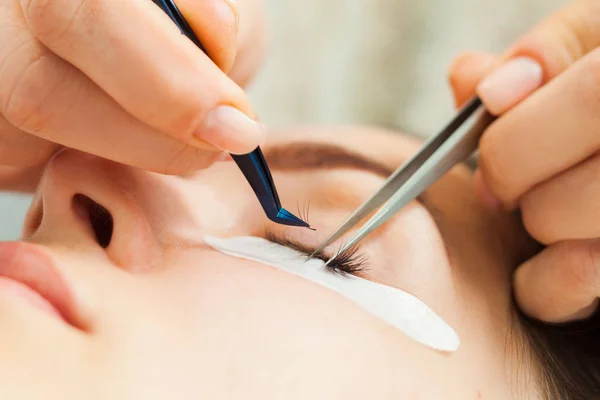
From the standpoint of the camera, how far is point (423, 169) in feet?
2.08

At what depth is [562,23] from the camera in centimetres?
69

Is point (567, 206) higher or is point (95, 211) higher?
point (567, 206)

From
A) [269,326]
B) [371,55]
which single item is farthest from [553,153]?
[371,55]

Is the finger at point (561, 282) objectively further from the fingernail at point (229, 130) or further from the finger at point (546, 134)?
the fingernail at point (229, 130)

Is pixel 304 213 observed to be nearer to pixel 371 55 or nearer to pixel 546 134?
pixel 546 134

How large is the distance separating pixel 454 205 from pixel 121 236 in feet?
1.37

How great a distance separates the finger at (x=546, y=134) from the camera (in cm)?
57

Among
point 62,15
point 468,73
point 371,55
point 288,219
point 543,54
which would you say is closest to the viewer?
point 62,15

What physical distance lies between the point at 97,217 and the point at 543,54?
545mm

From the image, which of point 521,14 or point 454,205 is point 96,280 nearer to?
point 454,205

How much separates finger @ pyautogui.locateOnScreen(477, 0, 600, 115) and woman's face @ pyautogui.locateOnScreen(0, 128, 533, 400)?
15cm

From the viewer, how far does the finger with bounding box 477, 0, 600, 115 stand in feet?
2.15

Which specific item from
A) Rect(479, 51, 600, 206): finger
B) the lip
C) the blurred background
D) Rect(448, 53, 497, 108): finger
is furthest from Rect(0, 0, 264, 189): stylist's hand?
the blurred background

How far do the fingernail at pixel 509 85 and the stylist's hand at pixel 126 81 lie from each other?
312 millimetres
